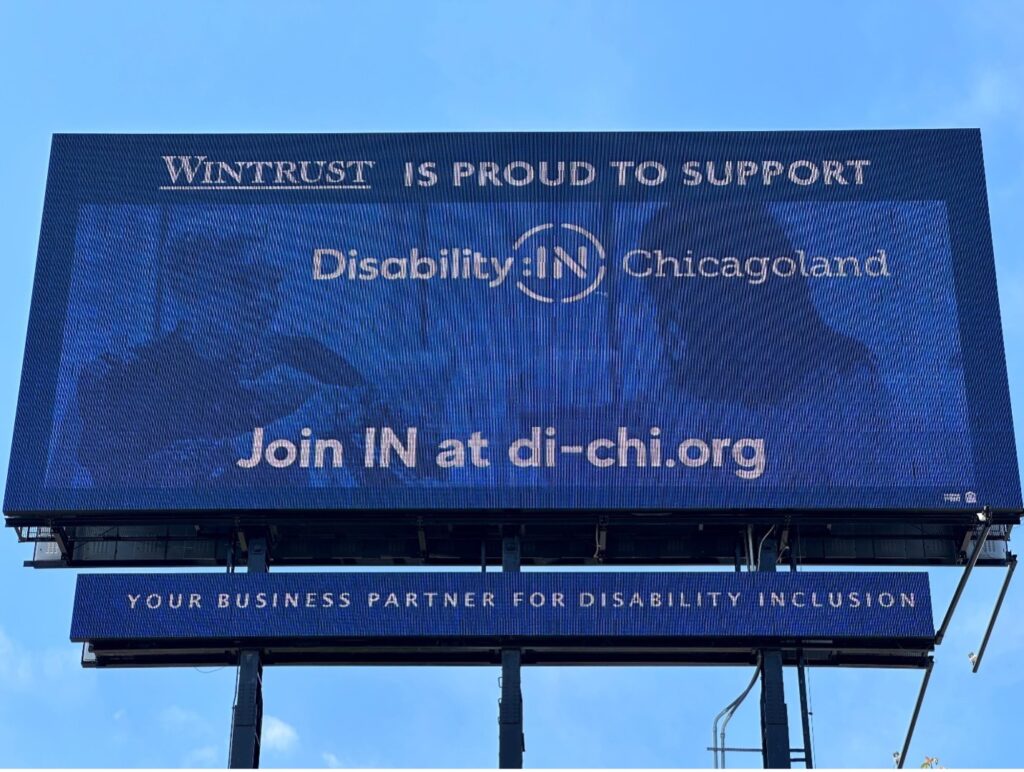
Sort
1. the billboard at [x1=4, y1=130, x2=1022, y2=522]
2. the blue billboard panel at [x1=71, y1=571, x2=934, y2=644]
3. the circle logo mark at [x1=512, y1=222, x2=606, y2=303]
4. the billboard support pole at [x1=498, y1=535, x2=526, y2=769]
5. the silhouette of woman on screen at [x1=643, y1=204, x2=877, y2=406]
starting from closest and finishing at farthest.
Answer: the billboard support pole at [x1=498, y1=535, x2=526, y2=769]
the blue billboard panel at [x1=71, y1=571, x2=934, y2=644]
the billboard at [x1=4, y1=130, x2=1022, y2=522]
the silhouette of woman on screen at [x1=643, y1=204, x2=877, y2=406]
the circle logo mark at [x1=512, y1=222, x2=606, y2=303]

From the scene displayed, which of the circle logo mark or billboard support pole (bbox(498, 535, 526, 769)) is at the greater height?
the circle logo mark

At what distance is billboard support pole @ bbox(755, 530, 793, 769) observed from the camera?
98.2 ft

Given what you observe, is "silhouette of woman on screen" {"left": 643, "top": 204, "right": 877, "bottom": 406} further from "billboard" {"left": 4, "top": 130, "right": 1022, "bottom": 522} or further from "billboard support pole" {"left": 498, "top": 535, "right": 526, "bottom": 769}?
"billboard support pole" {"left": 498, "top": 535, "right": 526, "bottom": 769}

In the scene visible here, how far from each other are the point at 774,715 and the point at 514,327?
249 inches

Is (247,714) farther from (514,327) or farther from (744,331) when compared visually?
(744,331)

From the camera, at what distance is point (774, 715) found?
30297mm

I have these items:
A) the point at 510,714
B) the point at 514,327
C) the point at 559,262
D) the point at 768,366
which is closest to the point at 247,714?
the point at 510,714

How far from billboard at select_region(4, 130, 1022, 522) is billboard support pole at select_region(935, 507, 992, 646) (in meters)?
0.25

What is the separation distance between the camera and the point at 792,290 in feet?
106

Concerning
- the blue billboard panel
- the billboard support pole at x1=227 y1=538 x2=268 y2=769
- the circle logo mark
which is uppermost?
the circle logo mark

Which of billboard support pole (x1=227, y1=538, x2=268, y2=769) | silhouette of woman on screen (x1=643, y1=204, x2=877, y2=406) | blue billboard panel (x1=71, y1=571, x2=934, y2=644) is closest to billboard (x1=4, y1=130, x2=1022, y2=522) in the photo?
silhouette of woman on screen (x1=643, y1=204, x2=877, y2=406)

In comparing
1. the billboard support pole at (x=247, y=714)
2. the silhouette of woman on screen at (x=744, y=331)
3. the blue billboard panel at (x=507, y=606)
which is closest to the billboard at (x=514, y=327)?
the silhouette of woman on screen at (x=744, y=331)

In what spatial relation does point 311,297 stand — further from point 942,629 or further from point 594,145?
point 942,629

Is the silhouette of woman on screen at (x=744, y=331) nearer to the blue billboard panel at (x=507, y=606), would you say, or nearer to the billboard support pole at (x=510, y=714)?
the blue billboard panel at (x=507, y=606)
